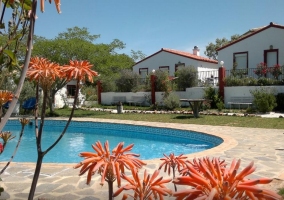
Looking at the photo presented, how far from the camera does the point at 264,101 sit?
17312 millimetres

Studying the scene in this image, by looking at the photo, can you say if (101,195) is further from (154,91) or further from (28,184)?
(154,91)

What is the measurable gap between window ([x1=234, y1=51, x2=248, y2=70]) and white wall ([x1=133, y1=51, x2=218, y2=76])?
420 cm

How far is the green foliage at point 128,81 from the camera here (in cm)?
2645

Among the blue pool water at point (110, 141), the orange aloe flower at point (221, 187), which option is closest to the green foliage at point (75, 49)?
the blue pool water at point (110, 141)

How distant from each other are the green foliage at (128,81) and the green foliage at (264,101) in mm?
10638

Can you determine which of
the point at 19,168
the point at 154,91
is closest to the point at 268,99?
the point at 154,91

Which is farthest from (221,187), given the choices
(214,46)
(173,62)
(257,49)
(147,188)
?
(214,46)

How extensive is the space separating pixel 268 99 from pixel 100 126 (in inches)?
355

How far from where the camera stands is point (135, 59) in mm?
48531

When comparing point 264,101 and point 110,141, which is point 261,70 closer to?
point 264,101

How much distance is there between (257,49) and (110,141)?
50.2 feet

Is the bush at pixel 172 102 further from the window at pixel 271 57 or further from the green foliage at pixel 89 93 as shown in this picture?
the green foliage at pixel 89 93

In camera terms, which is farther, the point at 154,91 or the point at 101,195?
the point at 154,91

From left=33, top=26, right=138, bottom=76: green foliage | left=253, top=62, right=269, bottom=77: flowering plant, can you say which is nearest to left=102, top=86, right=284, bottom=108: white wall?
left=253, top=62, right=269, bottom=77: flowering plant
